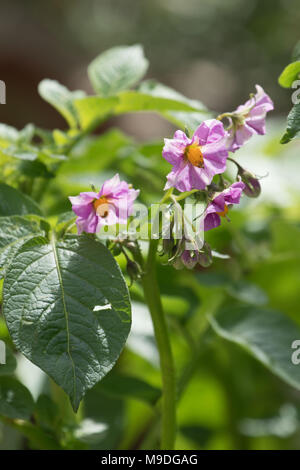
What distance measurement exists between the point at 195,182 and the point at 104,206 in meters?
0.08

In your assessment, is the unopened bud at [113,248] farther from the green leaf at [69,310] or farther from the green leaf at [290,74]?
the green leaf at [290,74]

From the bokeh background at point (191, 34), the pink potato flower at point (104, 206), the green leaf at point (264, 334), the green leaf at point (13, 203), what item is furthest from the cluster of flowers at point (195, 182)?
the bokeh background at point (191, 34)

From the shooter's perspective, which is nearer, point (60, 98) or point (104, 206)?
point (104, 206)

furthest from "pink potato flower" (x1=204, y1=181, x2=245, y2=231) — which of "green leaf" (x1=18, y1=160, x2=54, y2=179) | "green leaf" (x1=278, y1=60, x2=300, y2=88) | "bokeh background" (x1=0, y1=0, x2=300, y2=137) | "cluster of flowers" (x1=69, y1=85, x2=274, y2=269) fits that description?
"bokeh background" (x1=0, y1=0, x2=300, y2=137)

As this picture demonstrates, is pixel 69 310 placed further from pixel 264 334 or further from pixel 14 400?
pixel 264 334

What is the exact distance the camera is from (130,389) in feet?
2.39

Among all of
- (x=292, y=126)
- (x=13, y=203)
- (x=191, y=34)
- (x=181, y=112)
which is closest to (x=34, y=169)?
(x=13, y=203)

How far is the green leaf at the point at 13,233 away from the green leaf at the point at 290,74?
0.26 meters

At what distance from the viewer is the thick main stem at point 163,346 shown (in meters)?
0.57

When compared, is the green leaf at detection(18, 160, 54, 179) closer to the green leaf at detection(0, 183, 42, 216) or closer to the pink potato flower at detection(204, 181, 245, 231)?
the green leaf at detection(0, 183, 42, 216)

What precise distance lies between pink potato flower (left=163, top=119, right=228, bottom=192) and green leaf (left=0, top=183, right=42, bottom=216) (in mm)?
176

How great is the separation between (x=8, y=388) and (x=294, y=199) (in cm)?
73

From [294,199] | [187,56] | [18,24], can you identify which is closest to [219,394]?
[294,199]

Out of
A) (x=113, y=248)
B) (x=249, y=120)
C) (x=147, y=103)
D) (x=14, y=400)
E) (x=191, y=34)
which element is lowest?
(x=14, y=400)
